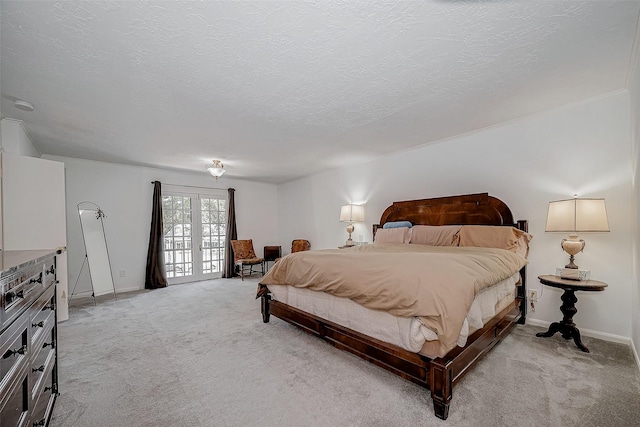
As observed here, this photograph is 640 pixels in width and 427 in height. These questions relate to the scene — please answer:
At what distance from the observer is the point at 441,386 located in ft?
5.25

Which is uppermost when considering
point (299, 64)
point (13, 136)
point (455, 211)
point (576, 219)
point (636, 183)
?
point (299, 64)

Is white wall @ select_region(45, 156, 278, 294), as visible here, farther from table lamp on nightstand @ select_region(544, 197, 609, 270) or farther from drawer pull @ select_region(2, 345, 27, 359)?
table lamp on nightstand @ select_region(544, 197, 609, 270)

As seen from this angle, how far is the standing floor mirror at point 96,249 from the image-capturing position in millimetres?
4285

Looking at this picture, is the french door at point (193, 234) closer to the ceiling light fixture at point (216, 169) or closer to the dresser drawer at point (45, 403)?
the ceiling light fixture at point (216, 169)

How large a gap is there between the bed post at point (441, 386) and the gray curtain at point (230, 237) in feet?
17.6

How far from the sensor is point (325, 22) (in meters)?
1.64

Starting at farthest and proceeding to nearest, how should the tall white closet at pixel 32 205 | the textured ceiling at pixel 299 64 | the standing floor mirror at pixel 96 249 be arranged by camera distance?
1. the standing floor mirror at pixel 96 249
2. the tall white closet at pixel 32 205
3. the textured ceiling at pixel 299 64

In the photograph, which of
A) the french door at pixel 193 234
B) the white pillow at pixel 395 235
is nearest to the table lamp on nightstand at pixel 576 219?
the white pillow at pixel 395 235

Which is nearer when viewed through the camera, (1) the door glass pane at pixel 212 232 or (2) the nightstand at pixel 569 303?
(2) the nightstand at pixel 569 303

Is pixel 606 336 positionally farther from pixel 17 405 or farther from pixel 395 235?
pixel 17 405

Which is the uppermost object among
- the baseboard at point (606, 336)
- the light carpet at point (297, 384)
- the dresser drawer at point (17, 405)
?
the dresser drawer at point (17, 405)

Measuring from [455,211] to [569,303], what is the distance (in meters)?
1.54

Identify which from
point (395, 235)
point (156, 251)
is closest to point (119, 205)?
point (156, 251)

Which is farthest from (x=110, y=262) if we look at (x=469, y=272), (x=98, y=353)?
(x=469, y=272)
